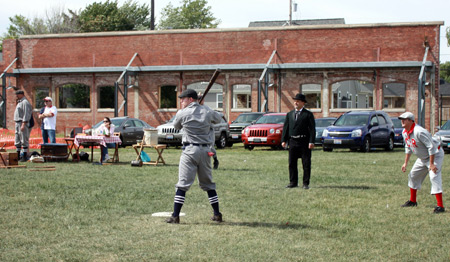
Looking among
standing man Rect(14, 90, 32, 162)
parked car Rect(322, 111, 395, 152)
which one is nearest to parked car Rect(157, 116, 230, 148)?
parked car Rect(322, 111, 395, 152)

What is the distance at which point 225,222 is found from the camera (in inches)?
333

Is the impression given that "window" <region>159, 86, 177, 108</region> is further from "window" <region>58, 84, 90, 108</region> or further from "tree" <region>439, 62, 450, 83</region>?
"tree" <region>439, 62, 450, 83</region>

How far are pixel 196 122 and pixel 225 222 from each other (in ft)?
4.80

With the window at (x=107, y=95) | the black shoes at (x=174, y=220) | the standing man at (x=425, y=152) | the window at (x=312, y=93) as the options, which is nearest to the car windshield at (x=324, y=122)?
the standing man at (x=425, y=152)

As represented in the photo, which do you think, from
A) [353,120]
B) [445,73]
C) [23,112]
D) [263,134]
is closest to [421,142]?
[23,112]

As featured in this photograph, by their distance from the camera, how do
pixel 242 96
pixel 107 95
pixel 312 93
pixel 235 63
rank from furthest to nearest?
pixel 242 96 < pixel 312 93 < pixel 107 95 < pixel 235 63

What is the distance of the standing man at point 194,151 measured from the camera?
8.28 meters

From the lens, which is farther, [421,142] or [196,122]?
[421,142]

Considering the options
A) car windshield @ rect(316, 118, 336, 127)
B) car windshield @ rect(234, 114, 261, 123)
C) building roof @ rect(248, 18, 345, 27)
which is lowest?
car windshield @ rect(316, 118, 336, 127)

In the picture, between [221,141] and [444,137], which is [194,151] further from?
[221,141]

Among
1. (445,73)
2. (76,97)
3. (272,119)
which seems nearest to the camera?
(272,119)

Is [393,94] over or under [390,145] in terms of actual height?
over

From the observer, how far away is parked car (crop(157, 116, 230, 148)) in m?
26.2

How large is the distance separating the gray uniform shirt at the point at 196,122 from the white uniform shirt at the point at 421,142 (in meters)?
3.24
